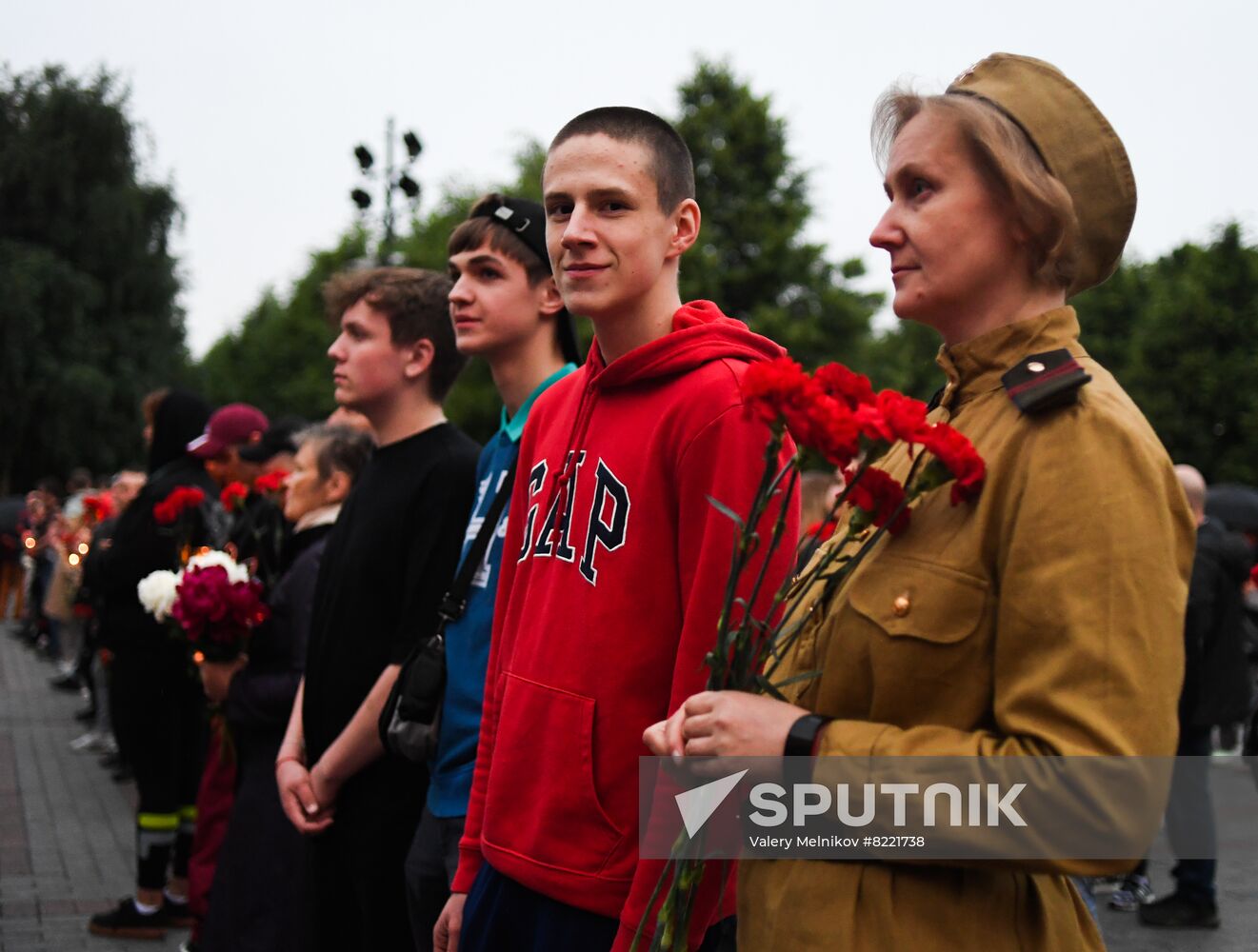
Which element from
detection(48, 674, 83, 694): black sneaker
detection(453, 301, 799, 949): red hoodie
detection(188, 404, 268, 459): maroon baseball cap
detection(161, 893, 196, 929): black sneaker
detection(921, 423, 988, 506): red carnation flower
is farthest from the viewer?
detection(48, 674, 83, 694): black sneaker

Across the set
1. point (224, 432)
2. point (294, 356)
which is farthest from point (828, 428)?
point (294, 356)

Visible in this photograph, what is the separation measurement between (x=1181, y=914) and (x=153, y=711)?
553 cm

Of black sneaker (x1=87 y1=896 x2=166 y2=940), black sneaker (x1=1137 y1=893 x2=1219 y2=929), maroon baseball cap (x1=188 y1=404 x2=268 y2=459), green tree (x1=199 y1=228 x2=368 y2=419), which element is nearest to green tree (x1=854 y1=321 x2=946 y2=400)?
green tree (x1=199 y1=228 x2=368 y2=419)

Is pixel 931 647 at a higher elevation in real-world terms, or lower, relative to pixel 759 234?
lower

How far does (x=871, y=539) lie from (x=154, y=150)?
43.2 m

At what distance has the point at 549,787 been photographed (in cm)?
262

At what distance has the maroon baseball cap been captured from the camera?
798cm

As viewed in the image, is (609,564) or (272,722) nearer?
(609,564)

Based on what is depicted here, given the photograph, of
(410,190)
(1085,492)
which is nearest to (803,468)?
(1085,492)

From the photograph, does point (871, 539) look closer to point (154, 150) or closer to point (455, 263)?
point (455, 263)

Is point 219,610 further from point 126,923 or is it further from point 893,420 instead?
point 893,420

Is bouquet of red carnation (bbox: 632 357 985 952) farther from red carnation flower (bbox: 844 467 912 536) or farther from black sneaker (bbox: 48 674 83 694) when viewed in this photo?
black sneaker (bbox: 48 674 83 694)

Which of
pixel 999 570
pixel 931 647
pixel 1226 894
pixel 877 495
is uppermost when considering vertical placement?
pixel 877 495

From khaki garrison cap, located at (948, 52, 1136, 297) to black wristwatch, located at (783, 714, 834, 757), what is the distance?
77cm
